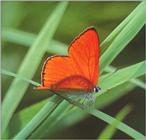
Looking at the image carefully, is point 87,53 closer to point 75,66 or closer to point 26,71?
point 75,66

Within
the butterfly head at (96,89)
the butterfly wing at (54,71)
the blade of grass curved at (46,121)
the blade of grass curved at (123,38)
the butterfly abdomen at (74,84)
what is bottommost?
the blade of grass curved at (46,121)

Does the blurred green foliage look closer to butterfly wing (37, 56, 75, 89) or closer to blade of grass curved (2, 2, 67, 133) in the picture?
blade of grass curved (2, 2, 67, 133)

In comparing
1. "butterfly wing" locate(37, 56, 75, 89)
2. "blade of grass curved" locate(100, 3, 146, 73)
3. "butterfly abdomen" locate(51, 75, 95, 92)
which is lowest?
"butterfly abdomen" locate(51, 75, 95, 92)

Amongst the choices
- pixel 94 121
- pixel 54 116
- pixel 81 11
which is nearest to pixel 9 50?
pixel 81 11

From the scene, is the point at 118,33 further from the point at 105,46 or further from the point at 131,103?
the point at 131,103

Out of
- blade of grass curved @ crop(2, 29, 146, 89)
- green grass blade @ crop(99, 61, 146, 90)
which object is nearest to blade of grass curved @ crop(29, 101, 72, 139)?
green grass blade @ crop(99, 61, 146, 90)

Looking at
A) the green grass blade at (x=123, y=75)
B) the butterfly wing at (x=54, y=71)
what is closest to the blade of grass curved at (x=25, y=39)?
the green grass blade at (x=123, y=75)

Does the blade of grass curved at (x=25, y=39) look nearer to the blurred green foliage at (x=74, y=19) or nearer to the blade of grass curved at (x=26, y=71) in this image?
the blurred green foliage at (x=74, y=19)
